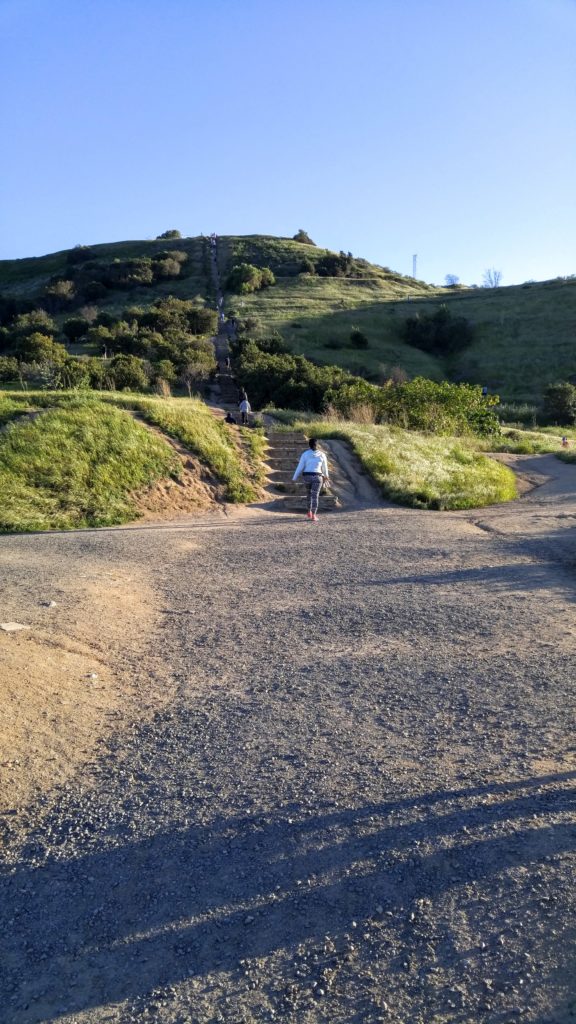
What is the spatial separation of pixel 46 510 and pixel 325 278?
2223 inches

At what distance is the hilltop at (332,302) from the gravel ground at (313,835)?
99.2 feet

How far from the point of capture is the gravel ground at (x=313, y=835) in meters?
2.41

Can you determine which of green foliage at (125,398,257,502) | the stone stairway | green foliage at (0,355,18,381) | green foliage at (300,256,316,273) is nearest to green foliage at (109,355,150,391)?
green foliage at (0,355,18,381)

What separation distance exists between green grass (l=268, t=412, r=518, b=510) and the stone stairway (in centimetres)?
78

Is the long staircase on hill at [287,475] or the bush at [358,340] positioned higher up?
the bush at [358,340]

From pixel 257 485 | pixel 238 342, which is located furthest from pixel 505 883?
pixel 238 342

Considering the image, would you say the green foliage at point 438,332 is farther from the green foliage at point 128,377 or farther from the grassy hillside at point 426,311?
the green foliage at point 128,377

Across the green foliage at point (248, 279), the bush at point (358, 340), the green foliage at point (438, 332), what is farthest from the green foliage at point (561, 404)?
the green foliage at point (248, 279)

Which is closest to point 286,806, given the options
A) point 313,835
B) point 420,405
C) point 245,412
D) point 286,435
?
point 313,835

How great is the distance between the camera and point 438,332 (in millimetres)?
47344

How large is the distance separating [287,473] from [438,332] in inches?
1395

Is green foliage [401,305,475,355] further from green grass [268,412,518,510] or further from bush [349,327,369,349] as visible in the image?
green grass [268,412,518,510]

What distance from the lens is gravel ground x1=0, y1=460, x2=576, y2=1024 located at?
2406 mm

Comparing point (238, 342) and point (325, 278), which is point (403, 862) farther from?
point (325, 278)
